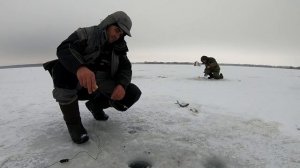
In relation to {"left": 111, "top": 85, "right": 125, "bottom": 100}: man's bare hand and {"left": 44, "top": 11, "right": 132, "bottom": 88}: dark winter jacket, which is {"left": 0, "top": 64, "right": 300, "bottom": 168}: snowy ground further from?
{"left": 44, "top": 11, "right": 132, "bottom": 88}: dark winter jacket

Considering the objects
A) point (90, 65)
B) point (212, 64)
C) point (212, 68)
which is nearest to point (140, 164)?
point (90, 65)

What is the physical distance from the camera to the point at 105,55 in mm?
3082

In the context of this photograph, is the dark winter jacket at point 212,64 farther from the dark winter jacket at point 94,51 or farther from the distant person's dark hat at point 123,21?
the distant person's dark hat at point 123,21

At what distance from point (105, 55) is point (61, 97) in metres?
0.62

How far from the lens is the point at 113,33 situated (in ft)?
9.50

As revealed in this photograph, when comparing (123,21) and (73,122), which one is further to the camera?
(73,122)

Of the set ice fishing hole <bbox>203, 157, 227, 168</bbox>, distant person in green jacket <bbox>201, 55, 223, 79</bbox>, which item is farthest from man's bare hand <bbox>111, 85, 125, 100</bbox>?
distant person in green jacket <bbox>201, 55, 223, 79</bbox>

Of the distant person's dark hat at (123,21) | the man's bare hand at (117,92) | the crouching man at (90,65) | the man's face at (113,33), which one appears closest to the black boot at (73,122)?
the crouching man at (90,65)

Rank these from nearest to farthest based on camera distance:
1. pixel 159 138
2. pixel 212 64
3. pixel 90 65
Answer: pixel 90 65 < pixel 159 138 < pixel 212 64

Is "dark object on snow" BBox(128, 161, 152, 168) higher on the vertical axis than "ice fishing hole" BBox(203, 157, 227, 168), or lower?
lower

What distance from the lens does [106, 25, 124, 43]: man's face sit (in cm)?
287

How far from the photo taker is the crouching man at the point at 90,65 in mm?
2828

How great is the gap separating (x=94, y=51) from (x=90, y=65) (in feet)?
0.67

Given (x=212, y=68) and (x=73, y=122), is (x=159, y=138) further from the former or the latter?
(x=212, y=68)
